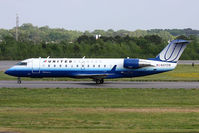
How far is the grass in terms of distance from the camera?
808 inches

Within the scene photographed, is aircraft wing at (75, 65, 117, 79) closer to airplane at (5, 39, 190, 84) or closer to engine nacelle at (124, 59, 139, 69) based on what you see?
airplane at (5, 39, 190, 84)

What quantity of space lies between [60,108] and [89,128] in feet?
23.2

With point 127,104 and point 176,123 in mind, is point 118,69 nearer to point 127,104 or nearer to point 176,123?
point 127,104

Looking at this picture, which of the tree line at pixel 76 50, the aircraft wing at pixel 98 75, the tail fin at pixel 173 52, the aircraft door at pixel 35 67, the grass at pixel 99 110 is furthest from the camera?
the tree line at pixel 76 50

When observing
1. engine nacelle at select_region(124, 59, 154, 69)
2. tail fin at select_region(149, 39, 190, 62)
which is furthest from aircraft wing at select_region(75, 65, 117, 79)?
tail fin at select_region(149, 39, 190, 62)

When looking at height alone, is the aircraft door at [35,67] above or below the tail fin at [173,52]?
below

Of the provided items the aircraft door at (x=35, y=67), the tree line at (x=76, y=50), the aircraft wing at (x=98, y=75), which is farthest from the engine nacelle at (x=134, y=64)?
the tree line at (x=76, y=50)

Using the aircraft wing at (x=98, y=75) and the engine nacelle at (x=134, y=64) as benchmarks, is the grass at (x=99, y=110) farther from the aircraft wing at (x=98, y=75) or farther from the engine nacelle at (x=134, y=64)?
the engine nacelle at (x=134, y=64)

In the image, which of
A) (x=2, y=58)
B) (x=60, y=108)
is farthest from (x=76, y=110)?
(x=2, y=58)

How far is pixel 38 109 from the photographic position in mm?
26375

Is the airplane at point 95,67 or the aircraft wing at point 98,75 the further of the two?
the airplane at point 95,67

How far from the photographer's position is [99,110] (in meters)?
26.1

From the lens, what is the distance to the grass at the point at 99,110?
808 inches

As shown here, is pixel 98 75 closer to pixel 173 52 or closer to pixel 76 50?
pixel 173 52
